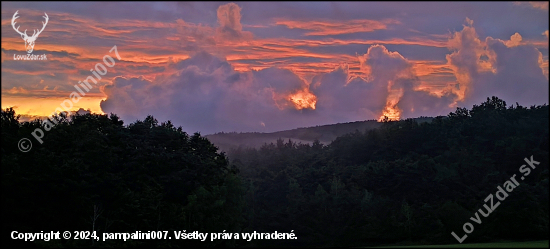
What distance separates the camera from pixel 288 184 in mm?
88625

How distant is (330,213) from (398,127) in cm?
2813

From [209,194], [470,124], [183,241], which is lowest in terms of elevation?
[183,241]

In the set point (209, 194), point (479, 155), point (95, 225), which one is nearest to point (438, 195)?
point (479, 155)

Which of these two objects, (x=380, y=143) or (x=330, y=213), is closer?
(x=330, y=213)

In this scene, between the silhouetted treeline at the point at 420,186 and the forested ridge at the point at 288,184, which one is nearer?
the forested ridge at the point at 288,184

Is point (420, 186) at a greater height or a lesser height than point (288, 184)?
lesser

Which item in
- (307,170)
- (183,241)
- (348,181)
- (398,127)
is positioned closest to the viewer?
(183,241)

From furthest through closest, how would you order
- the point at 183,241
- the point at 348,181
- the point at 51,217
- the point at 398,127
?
the point at 398,127
the point at 348,181
the point at 183,241
the point at 51,217

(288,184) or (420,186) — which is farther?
(288,184)

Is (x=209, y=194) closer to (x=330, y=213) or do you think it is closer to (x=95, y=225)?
(x=95, y=225)

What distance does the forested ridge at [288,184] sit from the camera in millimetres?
54656

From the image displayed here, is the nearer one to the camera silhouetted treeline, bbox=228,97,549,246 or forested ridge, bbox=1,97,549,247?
forested ridge, bbox=1,97,549,247

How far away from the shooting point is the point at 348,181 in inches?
3374

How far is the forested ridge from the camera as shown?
5466cm
